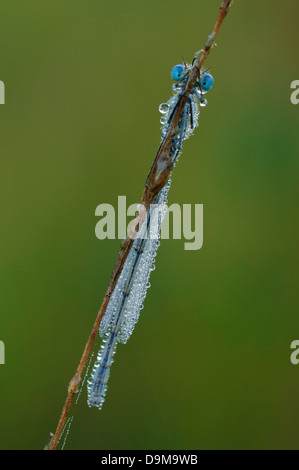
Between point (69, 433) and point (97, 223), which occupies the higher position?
point (97, 223)

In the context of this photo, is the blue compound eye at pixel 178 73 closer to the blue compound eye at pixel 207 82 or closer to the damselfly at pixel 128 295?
the blue compound eye at pixel 207 82

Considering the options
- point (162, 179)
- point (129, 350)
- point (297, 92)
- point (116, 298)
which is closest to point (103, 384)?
point (116, 298)

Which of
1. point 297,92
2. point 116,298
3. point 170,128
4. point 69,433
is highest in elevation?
point 297,92

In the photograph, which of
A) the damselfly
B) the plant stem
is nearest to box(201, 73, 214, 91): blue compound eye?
the plant stem

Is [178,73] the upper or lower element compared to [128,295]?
upper

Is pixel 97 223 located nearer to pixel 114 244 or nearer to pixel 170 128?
pixel 114 244

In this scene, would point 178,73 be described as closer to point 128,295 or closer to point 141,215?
point 141,215

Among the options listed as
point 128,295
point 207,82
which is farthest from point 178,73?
point 128,295

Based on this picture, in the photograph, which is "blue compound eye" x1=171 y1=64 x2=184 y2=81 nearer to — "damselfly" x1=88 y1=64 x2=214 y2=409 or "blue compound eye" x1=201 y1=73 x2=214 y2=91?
"blue compound eye" x1=201 y1=73 x2=214 y2=91

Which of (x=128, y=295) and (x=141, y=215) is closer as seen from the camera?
(x=141, y=215)

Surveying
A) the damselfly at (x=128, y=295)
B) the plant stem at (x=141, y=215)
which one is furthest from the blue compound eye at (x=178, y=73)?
the damselfly at (x=128, y=295)

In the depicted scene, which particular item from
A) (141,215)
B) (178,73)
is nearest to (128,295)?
(141,215)
